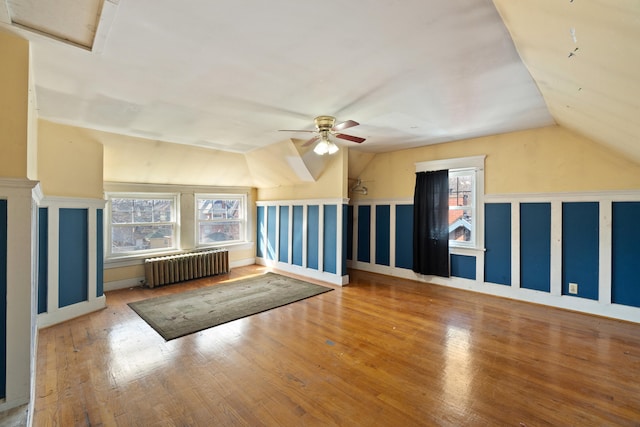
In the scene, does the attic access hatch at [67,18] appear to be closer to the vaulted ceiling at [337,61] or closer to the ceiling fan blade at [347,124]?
the vaulted ceiling at [337,61]

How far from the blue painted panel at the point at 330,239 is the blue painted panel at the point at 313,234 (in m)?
0.20

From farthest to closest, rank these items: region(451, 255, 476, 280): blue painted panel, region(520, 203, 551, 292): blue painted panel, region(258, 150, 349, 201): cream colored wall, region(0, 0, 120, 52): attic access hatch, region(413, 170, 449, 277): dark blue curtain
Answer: region(258, 150, 349, 201): cream colored wall
region(413, 170, 449, 277): dark blue curtain
region(451, 255, 476, 280): blue painted panel
region(520, 203, 551, 292): blue painted panel
region(0, 0, 120, 52): attic access hatch

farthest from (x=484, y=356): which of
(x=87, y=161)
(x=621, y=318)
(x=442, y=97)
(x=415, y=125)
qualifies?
(x=87, y=161)

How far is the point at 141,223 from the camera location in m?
5.11

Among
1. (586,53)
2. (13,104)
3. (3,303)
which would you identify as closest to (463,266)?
(586,53)

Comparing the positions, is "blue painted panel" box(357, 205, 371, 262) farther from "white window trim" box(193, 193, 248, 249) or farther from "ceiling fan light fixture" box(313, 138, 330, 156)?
"ceiling fan light fixture" box(313, 138, 330, 156)

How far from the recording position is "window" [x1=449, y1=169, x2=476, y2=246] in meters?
4.64

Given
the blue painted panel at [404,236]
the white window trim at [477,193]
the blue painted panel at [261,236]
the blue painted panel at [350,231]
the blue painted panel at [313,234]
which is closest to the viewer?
the white window trim at [477,193]

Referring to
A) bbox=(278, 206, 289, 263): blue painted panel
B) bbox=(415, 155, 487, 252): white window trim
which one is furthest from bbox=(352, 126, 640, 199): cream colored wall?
bbox=(278, 206, 289, 263): blue painted panel

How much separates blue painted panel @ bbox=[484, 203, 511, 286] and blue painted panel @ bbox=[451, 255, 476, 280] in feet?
0.63

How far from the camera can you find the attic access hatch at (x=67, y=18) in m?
1.53

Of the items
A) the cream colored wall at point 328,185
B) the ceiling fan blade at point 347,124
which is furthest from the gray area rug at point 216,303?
the ceiling fan blade at point 347,124

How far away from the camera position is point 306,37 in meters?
1.83

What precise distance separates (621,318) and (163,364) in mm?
5212
